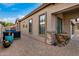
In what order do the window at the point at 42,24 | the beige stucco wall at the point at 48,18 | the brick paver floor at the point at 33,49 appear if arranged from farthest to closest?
the window at the point at 42,24 → the beige stucco wall at the point at 48,18 → the brick paver floor at the point at 33,49

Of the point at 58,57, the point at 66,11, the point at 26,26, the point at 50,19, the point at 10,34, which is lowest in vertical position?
the point at 58,57

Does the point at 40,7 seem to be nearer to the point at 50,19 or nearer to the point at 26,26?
the point at 50,19

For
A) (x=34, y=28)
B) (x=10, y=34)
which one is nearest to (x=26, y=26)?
(x=34, y=28)

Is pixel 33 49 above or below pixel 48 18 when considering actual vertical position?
below

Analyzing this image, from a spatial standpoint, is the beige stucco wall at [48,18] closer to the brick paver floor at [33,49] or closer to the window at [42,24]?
the window at [42,24]

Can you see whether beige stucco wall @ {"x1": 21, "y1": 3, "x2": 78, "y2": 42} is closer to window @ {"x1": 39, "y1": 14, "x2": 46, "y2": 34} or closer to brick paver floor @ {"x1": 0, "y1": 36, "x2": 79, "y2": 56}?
window @ {"x1": 39, "y1": 14, "x2": 46, "y2": 34}

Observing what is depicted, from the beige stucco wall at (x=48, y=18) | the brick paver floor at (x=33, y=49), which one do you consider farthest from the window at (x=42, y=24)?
the brick paver floor at (x=33, y=49)

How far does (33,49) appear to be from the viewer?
3314mm

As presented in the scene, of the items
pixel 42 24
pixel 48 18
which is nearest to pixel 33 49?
pixel 42 24

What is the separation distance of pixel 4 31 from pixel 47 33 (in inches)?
54.4

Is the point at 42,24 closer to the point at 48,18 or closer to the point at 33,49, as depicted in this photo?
the point at 48,18

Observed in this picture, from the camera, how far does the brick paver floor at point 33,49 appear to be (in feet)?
10.6

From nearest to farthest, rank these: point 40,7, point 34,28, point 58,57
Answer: point 58,57, point 40,7, point 34,28

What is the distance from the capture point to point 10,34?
11.0 feet
